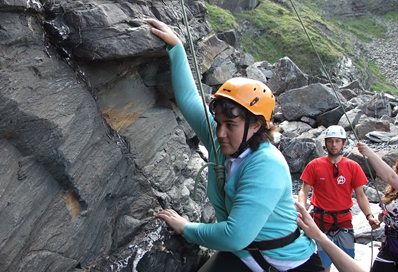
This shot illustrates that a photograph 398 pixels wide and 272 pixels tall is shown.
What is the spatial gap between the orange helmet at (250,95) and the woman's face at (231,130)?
115 millimetres

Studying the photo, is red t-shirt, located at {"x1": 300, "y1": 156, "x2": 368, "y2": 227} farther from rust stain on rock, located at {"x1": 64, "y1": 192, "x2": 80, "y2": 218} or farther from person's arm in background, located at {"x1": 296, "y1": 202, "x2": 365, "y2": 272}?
rust stain on rock, located at {"x1": 64, "y1": 192, "x2": 80, "y2": 218}

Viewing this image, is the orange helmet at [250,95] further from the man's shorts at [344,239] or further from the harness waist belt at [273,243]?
the man's shorts at [344,239]

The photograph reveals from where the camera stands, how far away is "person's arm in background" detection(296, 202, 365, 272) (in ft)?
13.8

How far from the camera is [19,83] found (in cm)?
445

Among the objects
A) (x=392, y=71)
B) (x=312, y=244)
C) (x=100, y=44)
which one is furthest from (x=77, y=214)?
(x=392, y=71)

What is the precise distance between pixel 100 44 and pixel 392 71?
8911cm

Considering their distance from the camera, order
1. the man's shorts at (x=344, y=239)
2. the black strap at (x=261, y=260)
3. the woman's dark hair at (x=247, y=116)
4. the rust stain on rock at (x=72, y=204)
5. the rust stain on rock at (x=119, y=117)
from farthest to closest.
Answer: the man's shorts at (x=344, y=239), the rust stain on rock at (x=119, y=117), the rust stain on rock at (x=72, y=204), the black strap at (x=261, y=260), the woman's dark hair at (x=247, y=116)

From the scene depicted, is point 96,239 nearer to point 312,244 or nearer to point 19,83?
point 19,83

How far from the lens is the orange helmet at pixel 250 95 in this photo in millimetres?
4379

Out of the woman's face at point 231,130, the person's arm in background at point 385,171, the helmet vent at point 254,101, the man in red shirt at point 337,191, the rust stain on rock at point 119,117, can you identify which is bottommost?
the man in red shirt at point 337,191

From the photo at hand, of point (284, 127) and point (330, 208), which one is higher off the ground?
point (330, 208)

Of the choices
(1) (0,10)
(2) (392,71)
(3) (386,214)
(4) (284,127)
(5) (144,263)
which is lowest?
(2) (392,71)

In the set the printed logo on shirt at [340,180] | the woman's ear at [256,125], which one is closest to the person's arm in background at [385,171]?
the printed logo on shirt at [340,180]

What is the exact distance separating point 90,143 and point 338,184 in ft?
15.6
